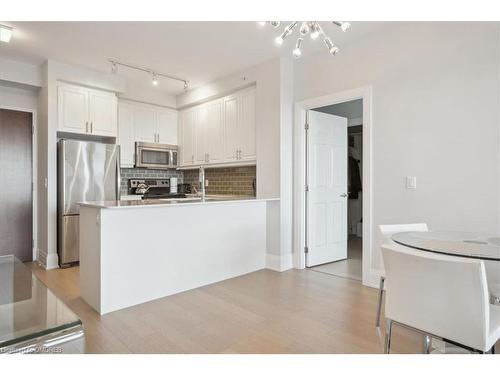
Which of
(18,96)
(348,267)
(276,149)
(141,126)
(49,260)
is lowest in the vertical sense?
(348,267)

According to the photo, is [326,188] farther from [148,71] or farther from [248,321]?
[148,71]

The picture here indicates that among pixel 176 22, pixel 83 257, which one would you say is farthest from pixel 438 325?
pixel 176 22

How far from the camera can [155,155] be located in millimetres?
5352

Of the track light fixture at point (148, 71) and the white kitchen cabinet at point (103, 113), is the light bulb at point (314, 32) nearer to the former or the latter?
the track light fixture at point (148, 71)

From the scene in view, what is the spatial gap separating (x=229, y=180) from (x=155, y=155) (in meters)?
1.36

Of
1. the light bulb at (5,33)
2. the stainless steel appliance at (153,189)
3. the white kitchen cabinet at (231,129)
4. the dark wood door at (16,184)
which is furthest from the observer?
the stainless steel appliance at (153,189)

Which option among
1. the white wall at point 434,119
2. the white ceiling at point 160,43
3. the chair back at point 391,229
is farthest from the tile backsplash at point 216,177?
the chair back at point 391,229

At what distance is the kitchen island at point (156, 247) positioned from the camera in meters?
2.65

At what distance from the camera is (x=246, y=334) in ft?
7.39

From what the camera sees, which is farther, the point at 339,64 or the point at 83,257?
the point at 339,64

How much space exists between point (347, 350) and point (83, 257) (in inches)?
94.5

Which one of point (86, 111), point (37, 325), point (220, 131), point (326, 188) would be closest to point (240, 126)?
point (220, 131)

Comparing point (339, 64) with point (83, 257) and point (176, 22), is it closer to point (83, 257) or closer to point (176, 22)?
point (176, 22)
